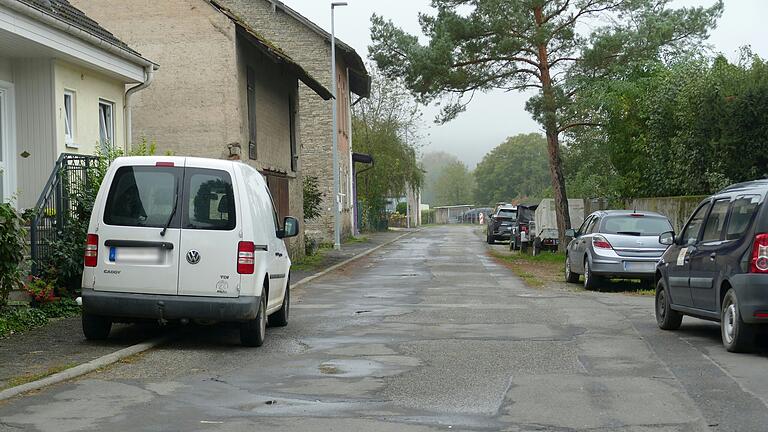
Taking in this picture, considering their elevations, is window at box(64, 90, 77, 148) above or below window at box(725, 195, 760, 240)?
above

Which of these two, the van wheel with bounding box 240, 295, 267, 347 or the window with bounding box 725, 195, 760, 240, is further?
the van wheel with bounding box 240, 295, 267, 347

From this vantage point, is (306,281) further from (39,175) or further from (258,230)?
(258,230)

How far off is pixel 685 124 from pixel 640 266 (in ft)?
27.1

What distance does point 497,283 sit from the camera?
67.7ft

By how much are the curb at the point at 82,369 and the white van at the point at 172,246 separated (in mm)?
367

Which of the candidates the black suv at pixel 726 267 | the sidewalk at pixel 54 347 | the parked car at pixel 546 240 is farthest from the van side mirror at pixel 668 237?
the parked car at pixel 546 240

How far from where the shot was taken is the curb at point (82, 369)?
24.2 feet

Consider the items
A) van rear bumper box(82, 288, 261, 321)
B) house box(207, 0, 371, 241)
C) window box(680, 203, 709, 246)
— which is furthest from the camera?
house box(207, 0, 371, 241)

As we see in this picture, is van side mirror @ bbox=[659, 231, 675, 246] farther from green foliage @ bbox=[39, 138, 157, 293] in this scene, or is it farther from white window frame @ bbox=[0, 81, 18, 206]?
white window frame @ bbox=[0, 81, 18, 206]

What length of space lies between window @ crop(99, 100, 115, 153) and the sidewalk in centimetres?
573

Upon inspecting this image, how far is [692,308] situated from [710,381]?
3.06 meters

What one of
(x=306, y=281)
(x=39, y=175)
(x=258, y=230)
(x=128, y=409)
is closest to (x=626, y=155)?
(x=306, y=281)

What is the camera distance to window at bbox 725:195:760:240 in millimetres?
9500

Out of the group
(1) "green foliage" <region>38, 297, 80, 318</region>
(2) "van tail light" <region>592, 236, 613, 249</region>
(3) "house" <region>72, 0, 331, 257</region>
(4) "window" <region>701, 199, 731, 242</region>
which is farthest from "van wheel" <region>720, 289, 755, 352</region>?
(3) "house" <region>72, 0, 331, 257</region>
